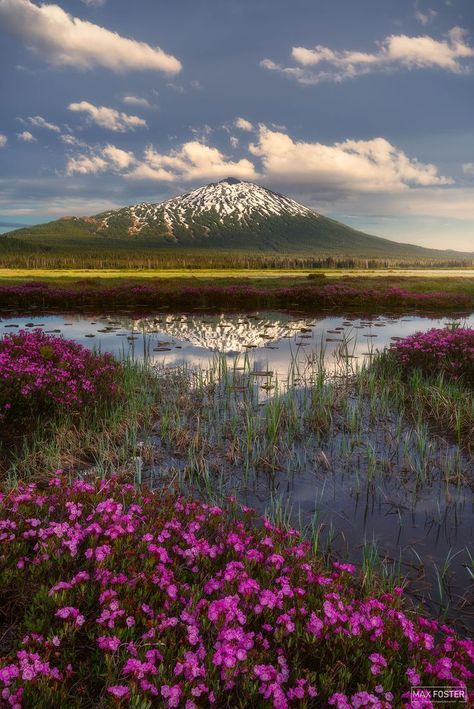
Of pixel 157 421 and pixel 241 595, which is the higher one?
pixel 241 595

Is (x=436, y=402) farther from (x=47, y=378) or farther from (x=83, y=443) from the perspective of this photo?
(x=47, y=378)

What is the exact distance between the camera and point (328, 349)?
20.3 meters

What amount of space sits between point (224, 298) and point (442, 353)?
31.6 meters

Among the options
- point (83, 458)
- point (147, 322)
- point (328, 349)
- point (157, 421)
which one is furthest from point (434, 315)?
point (83, 458)

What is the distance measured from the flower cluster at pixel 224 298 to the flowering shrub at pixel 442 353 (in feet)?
87.8

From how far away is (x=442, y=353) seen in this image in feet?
45.6

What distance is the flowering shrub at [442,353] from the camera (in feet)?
44.8

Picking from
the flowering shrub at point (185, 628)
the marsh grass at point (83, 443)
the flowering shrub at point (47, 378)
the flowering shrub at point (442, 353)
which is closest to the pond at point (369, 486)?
the marsh grass at point (83, 443)

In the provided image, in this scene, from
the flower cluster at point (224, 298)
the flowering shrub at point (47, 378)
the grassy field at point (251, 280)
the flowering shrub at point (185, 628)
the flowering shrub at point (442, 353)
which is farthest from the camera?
the grassy field at point (251, 280)

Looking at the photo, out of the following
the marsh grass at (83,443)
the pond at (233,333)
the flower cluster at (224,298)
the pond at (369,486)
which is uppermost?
the flower cluster at (224,298)

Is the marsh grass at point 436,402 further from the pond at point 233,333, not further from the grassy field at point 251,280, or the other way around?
the grassy field at point 251,280

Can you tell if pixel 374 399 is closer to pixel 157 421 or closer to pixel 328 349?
pixel 157 421

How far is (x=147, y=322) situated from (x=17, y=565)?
2737 cm

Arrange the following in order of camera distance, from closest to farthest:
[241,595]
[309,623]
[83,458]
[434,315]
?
[309,623] < [241,595] < [83,458] < [434,315]
